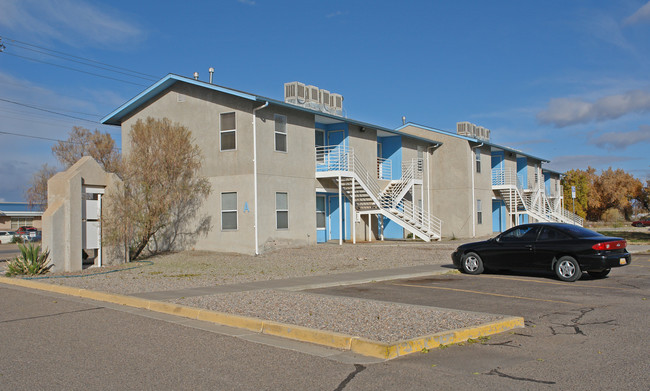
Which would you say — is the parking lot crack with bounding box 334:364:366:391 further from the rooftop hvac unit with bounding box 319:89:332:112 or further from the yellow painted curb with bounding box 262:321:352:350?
the rooftop hvac unit with bounding box 319:89:332:112

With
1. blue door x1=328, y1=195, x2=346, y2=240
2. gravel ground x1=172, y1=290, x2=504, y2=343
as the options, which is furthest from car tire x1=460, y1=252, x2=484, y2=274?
blue door x1=328, y1=195, x2=346, y2=240

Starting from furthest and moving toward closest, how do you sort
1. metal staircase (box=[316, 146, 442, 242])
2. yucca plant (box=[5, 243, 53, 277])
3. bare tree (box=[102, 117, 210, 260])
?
metal staircase (box=[316, 146, 442, 242])
bare tree (box=[102, 117, 210, 260])
yucca plant (box=[5, 243, 53, 277])

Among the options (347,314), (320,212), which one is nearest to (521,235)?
(347,314)

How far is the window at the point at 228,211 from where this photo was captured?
901 inches

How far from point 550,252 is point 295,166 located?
41.4 feet

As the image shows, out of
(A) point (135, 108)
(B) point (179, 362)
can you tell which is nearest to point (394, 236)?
(A) point (135, 108)

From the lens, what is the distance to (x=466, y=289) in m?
12.7

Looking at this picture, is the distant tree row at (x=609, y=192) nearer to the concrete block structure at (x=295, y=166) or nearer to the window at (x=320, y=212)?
the concrete block structure at (x=295, y=166)

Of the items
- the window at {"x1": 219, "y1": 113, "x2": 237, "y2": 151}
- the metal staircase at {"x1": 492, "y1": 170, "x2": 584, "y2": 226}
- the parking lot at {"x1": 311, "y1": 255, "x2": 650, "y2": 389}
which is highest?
the window at {"x1": 219, "y1": 113, "x2": 237, "y2": 151}

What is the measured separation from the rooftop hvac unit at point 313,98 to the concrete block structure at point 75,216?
1071cm

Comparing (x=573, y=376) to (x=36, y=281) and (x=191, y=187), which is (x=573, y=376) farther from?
(x=191, y=187)

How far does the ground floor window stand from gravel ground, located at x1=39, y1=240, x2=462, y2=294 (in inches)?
2114

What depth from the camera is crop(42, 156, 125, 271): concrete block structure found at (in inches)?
664

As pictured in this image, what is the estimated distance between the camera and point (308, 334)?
789cm
